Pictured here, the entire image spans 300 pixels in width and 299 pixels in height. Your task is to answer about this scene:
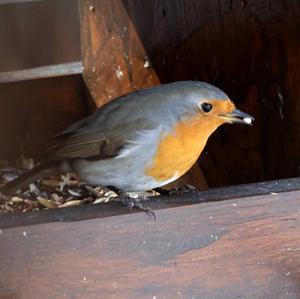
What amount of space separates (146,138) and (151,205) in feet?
0.91

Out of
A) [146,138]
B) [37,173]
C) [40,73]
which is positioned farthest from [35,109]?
[146,138]

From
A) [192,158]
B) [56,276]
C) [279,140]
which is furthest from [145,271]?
[279,140]

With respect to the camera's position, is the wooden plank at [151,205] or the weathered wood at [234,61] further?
the weathered wood at [234,61]

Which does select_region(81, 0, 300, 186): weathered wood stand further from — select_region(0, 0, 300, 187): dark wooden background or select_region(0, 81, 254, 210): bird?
select_region(0, 81, 254, 210): bird

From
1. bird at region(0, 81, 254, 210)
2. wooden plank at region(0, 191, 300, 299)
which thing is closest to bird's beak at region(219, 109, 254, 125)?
bird at region(0, 81, 254, 210)

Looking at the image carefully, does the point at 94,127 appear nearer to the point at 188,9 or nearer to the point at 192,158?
the point at 192,158

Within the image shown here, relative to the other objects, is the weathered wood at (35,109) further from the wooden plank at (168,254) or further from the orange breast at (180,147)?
the wooden plank at (168,254)

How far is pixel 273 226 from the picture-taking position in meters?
1.85

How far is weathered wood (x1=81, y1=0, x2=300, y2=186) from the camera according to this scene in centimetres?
238

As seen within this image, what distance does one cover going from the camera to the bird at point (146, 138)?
6.72 ft

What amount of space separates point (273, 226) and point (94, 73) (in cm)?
113

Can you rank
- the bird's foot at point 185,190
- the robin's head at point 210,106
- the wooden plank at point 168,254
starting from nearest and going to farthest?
the wooden plank at point 168,254 → the bird's foot at point 185,190 → the robin's head at point 210,106

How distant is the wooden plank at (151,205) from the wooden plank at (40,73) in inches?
40.1

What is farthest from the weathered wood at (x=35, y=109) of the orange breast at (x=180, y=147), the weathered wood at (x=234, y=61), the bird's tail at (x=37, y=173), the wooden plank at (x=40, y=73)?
the orange breast at (x=180, y=147)
